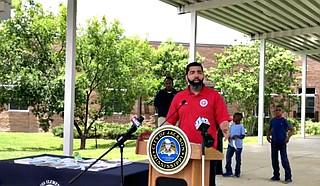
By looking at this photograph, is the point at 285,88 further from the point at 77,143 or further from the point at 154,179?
the point at 154,179

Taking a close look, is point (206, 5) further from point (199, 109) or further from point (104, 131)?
point (104, 131)

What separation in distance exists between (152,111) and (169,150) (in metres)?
18.7

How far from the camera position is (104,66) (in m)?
14.1

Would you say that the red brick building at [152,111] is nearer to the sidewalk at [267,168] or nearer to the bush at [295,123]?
the bush at [295,123]

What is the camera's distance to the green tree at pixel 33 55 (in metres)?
13.7

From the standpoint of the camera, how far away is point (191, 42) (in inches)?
406

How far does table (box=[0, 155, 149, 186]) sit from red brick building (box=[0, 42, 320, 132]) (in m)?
14.5

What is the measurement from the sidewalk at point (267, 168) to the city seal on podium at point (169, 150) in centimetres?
409

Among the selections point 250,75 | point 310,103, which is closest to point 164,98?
point 250,75

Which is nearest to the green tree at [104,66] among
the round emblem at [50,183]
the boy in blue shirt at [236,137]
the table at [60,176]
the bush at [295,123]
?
the boy in blue shirt at [236,137]

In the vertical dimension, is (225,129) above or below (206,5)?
below

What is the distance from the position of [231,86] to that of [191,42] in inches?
451

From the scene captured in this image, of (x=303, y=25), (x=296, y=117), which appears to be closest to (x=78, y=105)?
(x=303, y=25)

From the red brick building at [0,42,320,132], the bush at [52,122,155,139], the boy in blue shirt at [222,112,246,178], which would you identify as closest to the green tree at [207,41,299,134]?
the red brick building at [0,42,320,132]
